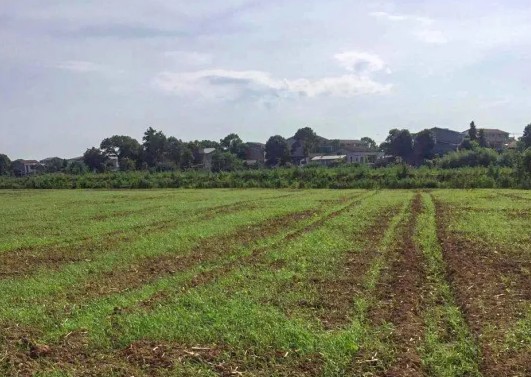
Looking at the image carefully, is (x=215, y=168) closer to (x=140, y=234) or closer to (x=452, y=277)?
(x=140, y=234)

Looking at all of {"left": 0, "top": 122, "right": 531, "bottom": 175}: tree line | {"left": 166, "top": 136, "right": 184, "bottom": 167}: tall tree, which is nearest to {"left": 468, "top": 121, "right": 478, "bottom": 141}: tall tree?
{"left": 0, "top": 122, "right": 531, "bottom": 175}: tree line

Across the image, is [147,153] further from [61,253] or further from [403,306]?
[403,306]

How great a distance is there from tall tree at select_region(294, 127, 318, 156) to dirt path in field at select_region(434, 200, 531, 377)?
84454 millimetres

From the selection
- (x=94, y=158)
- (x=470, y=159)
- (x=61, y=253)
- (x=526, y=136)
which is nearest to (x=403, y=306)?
(x=61, y=253)

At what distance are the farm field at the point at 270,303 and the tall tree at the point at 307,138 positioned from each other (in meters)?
81.8

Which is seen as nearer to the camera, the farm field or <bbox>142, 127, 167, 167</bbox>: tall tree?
the farm field

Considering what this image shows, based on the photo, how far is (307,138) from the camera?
99.4m

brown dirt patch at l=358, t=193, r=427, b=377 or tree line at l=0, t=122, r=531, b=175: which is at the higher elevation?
tree line at l=0, t=122, r=531, b=175

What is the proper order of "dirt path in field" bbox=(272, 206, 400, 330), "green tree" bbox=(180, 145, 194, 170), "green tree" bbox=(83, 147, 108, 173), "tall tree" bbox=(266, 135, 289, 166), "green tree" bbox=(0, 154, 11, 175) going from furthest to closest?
"green tree" bbox=(0, 154, 11, 175) → "green tree" bbox=(83, 147, 108, 173) → "tall tree" bbox=(266, 135, 289, 166) → "green tree" bbox=(180, 145, 194, 170) → "dirt path in field" bbox=(272, 206, 400, 330)

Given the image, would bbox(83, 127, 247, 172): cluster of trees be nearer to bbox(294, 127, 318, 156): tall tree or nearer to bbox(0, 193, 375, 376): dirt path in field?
bbox(294, 127, 318, 156): tall tree

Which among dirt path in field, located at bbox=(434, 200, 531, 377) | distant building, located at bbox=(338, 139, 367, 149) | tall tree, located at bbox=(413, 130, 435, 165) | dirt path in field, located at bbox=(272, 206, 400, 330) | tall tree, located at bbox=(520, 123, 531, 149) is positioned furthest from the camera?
→ distant building, located at bbox=(338, 139, 367, 149)

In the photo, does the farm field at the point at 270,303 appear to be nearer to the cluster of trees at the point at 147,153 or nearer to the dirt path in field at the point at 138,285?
the dirt path in field at the point at 138,285

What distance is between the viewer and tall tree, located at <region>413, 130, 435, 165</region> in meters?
84.7

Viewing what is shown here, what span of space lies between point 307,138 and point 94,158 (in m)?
36.7
